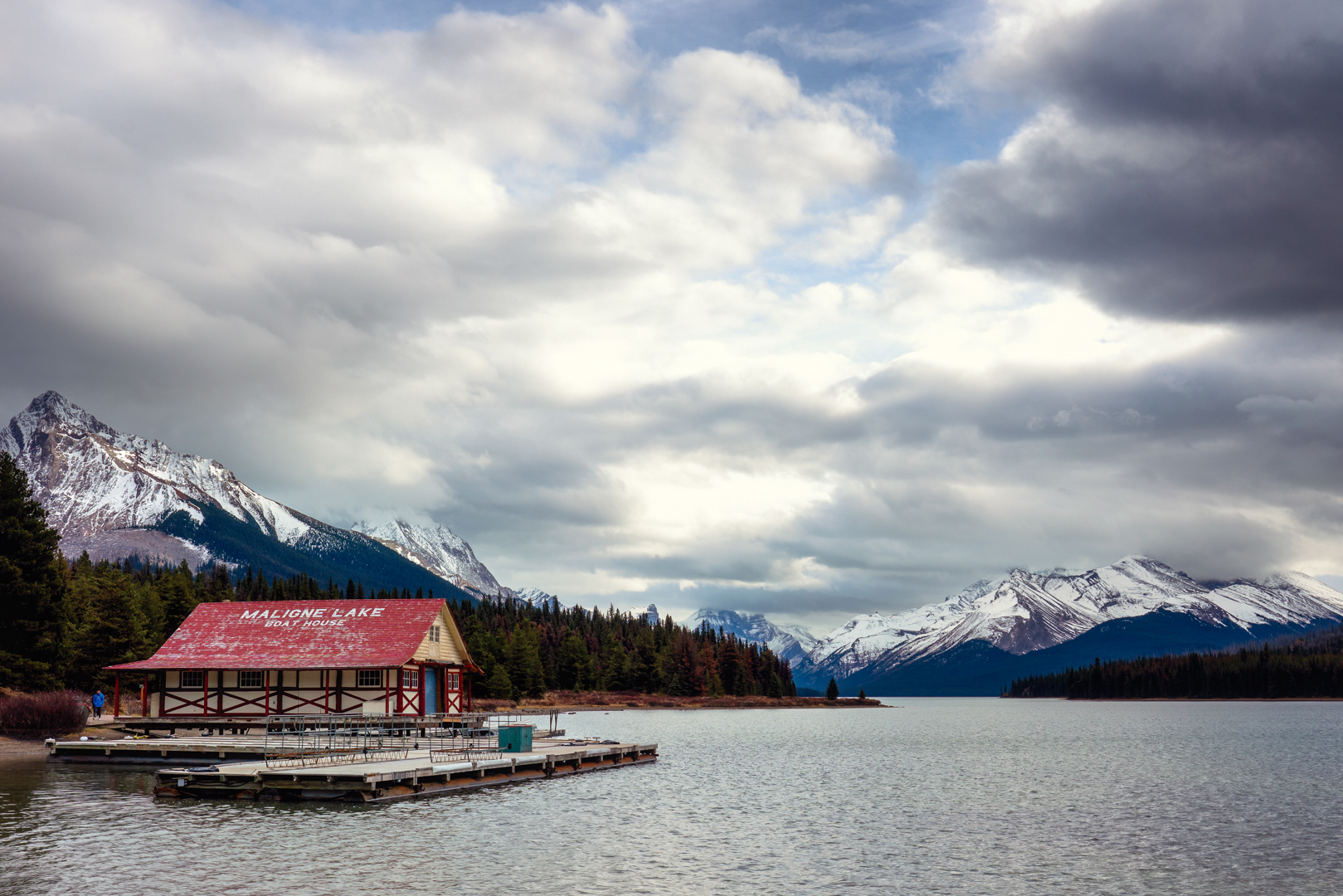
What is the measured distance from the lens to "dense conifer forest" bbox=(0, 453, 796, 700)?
69438 millimetres

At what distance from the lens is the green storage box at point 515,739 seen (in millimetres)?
55344

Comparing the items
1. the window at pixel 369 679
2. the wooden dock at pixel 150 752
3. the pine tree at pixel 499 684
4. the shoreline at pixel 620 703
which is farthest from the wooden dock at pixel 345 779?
the shoreline at pixel 620 703

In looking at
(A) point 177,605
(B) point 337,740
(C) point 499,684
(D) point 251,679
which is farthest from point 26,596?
(C) point 499,684

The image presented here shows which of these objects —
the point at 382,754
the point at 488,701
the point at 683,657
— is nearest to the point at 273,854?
the point at 382,754

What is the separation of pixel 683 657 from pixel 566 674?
2265cm

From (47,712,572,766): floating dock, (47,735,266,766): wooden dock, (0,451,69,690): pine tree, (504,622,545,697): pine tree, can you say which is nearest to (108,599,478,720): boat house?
(0,451,69,690): pine tree

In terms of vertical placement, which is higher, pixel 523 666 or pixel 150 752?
pixel 150 752

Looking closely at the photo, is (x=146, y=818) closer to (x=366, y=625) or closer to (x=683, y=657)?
(x=366, y=625)

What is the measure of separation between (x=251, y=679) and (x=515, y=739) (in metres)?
23.2

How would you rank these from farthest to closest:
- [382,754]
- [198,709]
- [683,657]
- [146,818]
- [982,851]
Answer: [683,657]
[198,709]
[382,754]
[146,818]
[982,851]

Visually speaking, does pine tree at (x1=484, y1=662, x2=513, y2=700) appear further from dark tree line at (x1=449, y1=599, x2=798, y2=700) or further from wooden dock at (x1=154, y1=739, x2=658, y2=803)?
wooden dock at (x1=154, y1=739, x2=658, y2=803)

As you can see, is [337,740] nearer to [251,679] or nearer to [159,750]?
[159,750]

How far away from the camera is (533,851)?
31547 millimetres

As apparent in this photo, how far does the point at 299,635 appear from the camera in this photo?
7012 centimetres
